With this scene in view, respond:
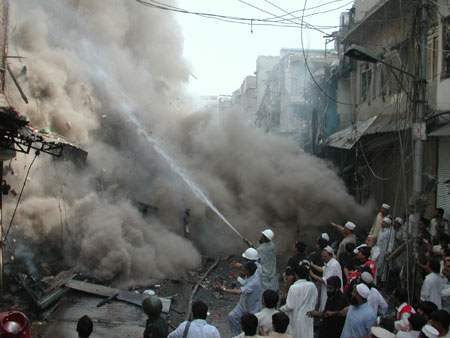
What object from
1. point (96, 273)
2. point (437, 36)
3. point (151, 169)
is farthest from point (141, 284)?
point (437, 36)

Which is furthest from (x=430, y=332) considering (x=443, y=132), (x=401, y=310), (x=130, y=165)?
(x=130, y=165)

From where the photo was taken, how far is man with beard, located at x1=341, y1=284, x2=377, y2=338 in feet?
14.6

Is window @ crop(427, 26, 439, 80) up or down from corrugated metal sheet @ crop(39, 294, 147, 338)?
up

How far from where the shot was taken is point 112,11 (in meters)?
16.9

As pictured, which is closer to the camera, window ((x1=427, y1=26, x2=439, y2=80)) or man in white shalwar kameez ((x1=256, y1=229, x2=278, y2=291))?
man in white shalwar kameez ((x1=256, y1=229, x2=278, y2=291))

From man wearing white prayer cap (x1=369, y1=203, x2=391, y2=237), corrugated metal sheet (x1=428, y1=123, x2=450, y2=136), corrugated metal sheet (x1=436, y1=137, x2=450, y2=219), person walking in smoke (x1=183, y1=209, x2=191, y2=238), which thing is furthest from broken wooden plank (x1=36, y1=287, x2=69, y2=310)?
corrugated metal sheet (x1=436, y1=137, x2=450, y2=219)

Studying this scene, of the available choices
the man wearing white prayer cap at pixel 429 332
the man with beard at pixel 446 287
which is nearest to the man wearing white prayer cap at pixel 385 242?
the man with beard at pixel 446 287

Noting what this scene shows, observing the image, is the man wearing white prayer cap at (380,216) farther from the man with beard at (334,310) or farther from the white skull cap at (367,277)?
the man with beard at (334,310)

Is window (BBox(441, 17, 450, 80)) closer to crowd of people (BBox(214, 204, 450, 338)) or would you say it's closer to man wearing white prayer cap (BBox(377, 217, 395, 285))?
crowd of people (BBox(214, 204, 450, 338))

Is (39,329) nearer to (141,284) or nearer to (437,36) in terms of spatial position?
(141,284)

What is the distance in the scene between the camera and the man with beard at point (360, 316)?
4465 mm

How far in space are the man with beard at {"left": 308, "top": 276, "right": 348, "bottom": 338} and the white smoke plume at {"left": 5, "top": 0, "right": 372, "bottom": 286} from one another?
576cm

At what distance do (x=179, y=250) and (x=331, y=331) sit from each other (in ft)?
22.7

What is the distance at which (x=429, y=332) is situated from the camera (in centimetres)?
354
